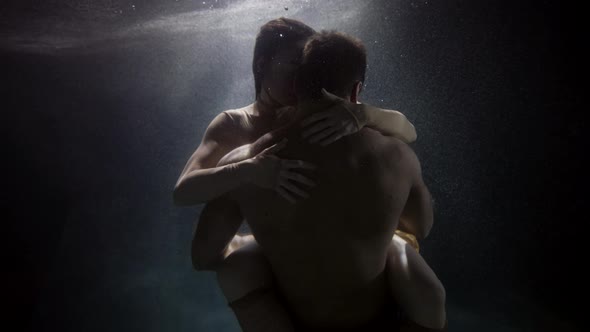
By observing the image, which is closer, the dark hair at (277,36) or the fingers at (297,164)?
the fingers at (297,164)

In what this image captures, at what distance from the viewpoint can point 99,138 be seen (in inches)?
379

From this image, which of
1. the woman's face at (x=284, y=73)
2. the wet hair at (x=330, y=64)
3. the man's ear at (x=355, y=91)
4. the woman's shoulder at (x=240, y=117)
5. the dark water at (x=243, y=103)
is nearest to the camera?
the wet hair at (x=330, y=64)

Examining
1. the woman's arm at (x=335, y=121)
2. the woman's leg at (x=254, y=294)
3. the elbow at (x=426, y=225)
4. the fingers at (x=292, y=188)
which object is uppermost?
the woman's arm at (x=335, y=121)

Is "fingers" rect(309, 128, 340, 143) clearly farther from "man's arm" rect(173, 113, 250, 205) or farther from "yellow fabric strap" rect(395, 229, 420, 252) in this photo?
"yellow fabric strap" rect(395, 229, 420, 252)

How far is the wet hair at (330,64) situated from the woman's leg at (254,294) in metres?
0.80

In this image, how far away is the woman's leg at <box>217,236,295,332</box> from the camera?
5.95 feet

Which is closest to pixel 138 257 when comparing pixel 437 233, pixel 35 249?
pixel 35 249

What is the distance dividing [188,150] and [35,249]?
32.9 ft

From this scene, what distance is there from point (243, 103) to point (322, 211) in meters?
9.65

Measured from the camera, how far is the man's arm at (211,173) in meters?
1.63

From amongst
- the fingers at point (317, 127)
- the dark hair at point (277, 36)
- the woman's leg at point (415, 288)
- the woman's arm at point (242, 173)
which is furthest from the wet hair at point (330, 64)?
the woman's leg at point (415, 288)

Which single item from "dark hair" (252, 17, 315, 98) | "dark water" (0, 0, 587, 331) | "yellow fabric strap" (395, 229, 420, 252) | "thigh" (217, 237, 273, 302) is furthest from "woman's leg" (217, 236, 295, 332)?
"dark water" (0, 0, 587, 331)

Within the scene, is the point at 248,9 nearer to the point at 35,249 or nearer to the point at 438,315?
the point at 35,249

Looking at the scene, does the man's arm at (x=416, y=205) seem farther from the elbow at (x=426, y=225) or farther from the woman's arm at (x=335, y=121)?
the woman's arm at (x=335, y=121)
